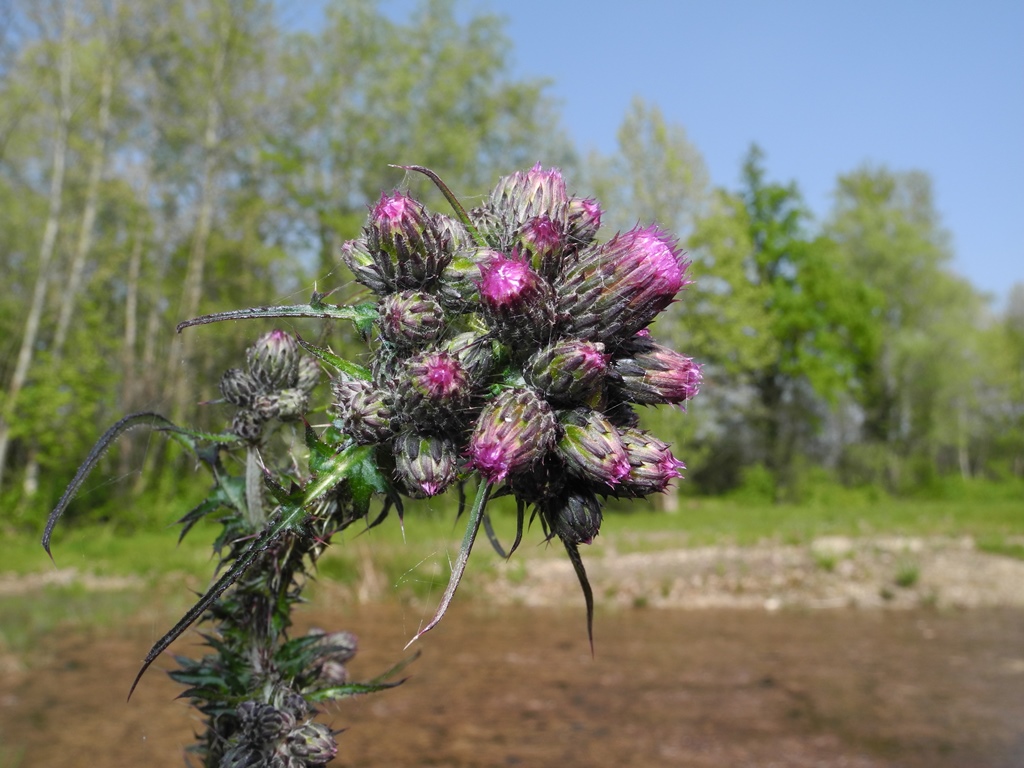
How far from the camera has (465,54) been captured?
30.5 metres

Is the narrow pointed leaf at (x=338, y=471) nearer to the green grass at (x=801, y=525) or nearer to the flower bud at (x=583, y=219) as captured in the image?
the flower bud at (x=583, y=219)

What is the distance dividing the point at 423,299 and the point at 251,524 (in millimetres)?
712

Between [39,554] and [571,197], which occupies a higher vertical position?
[571,197]

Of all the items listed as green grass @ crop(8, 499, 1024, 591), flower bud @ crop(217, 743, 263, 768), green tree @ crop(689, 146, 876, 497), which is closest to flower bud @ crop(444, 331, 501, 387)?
flower bud @ crop(217, 743, 263, 768)

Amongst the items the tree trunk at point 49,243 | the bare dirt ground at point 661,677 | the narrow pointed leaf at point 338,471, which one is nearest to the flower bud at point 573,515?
the narrow pointed leaf at point 338,471

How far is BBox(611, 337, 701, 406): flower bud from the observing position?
1.57 metres

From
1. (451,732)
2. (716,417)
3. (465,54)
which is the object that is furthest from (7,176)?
(716,417)

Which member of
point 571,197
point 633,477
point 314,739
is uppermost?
point 571,197

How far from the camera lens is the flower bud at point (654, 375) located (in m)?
1.57

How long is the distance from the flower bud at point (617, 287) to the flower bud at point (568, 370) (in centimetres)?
8

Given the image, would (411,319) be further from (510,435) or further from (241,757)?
(241,757)

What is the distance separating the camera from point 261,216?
25641mm

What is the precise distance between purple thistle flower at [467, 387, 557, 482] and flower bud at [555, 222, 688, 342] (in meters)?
0.20

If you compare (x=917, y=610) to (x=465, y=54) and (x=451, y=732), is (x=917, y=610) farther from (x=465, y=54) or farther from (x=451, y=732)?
(x=465, y=54)
